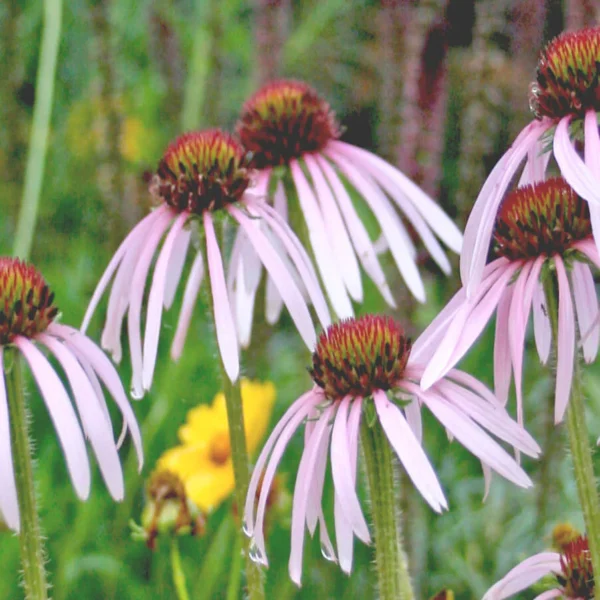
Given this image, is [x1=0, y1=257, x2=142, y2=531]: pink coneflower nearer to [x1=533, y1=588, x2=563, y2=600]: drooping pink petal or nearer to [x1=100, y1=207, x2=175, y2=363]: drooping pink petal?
[x1=100, y1=207, x2=175, y2=363]: drooping pink petal

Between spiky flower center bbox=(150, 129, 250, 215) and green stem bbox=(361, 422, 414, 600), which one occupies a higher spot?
spiky flower center bbox=(150, 129, 250, 215)

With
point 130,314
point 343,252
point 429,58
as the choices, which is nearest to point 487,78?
point 429,58

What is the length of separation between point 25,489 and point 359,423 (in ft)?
0.78

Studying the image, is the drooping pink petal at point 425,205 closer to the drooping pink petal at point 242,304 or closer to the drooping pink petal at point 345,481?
the drooping pink petal at point 242,304

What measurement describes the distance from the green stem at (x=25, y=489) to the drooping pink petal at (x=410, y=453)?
0.25m

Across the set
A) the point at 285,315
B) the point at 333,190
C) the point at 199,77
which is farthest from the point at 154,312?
the point at 285,315

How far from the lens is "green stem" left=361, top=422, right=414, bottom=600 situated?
74 cm

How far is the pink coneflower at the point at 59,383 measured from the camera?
705 millimetres

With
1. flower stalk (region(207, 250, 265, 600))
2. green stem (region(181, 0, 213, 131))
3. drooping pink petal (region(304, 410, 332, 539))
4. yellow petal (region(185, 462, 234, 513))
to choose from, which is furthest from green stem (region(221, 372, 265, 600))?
green stem (region(181, 0, 213, 131))

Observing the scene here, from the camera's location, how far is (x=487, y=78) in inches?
65.0

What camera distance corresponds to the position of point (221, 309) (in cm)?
86

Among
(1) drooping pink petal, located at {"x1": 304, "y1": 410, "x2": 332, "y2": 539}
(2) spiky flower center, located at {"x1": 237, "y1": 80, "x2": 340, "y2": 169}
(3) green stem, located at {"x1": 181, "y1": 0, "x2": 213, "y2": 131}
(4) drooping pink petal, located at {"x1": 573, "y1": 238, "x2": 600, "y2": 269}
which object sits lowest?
(1) drooping pink petal, located at {"x1": 304, "y1": 410, "x2": 332, "y2": 539}

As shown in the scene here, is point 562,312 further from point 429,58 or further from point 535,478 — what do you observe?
point 429,58

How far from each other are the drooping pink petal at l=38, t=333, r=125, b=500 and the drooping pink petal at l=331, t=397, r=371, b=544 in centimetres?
15
